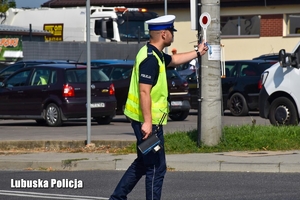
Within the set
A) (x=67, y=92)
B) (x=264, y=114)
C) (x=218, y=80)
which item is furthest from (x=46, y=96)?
(x=218, y=80)

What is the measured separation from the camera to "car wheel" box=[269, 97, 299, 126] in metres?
17.0

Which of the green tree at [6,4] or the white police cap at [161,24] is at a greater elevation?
the white police cap at [161,24]

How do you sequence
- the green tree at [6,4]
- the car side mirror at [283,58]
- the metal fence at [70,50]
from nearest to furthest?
the car side mirror at [283,58] < the metal fence at [70,50] < the green tree at [6,4]

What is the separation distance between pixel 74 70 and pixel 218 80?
776cm

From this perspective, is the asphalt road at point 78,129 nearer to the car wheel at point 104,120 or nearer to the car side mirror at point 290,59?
the car wheel at point 104,120

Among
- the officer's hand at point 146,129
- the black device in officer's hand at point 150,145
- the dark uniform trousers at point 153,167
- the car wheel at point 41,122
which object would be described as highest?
the officer's hand at point 146,129

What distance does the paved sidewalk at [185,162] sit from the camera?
11906 millimetres

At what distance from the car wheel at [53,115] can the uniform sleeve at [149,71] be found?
1296 cm

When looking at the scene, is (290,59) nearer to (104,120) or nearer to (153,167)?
(104,120)

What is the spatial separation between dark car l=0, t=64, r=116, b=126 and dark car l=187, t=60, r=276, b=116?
4.44 metres

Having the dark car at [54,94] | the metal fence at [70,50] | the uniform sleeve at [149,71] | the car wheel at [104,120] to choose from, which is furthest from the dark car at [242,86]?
the uniform sleeve at [149,71]

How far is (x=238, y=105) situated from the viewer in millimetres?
24109

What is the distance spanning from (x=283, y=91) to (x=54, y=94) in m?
6.17

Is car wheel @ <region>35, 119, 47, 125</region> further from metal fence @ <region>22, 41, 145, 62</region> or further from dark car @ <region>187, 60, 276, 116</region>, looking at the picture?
metal fence @ <region>22, 41, 145, 62</region>
